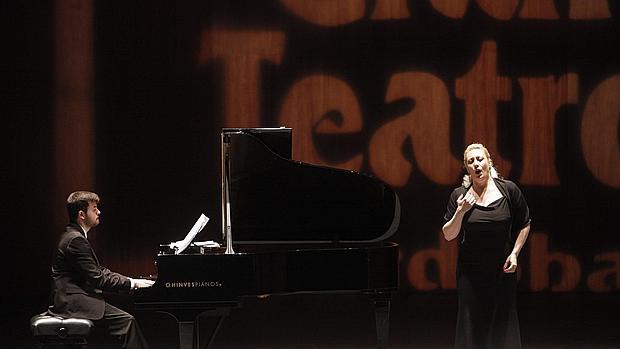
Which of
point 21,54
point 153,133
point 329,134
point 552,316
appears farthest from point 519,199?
point 21,54

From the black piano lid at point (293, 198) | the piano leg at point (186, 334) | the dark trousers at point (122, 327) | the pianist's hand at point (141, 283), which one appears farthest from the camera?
the black piano lid at point (293, 198)

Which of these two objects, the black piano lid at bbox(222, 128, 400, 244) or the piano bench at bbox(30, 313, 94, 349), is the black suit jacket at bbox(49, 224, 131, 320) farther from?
the black piano lid at bbox(222, 128, 400, 244)

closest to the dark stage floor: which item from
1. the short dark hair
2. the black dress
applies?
the black dress

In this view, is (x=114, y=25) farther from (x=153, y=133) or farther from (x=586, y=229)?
(x=586, y=229)

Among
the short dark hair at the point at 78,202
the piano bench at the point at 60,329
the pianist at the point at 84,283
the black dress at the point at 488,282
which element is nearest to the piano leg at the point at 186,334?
the pianist at the point at 84,283

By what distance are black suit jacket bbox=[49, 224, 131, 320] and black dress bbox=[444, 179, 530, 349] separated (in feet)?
5.91

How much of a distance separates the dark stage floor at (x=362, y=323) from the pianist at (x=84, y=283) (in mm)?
1446

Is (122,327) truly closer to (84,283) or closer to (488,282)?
(84,283)

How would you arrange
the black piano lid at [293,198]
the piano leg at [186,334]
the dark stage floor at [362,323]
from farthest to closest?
the dark stage floor at [362,323] < the black piano lid at [293,198] < the piano leg at [186,334]

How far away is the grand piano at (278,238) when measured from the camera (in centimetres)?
438

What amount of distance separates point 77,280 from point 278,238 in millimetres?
1077

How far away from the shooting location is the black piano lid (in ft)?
15.4

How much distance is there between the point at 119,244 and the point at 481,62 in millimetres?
3875

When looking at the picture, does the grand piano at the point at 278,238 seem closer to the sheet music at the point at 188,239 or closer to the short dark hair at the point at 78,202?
the sheet music at the point at 188,239
